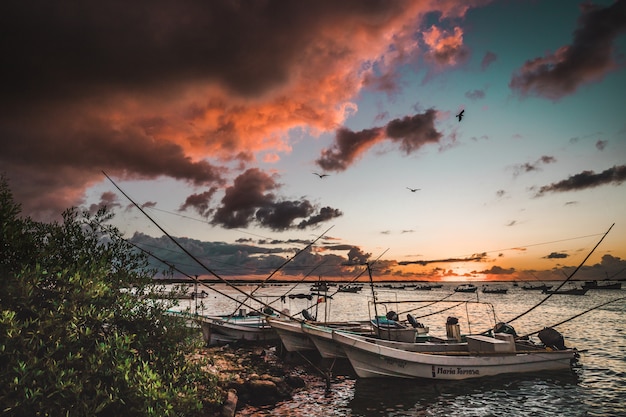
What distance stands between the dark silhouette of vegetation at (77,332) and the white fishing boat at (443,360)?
13026mm

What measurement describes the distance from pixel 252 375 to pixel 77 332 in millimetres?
13180

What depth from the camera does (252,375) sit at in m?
18.5

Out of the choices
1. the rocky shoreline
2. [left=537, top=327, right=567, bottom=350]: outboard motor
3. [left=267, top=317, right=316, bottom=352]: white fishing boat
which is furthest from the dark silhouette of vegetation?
[left=537, top=327, right=567, bottom=350]: outboard motor

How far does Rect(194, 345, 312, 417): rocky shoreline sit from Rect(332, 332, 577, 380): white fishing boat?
12.8ft

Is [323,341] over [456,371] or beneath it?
over

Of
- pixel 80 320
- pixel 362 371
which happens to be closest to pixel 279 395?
pixel 362 371

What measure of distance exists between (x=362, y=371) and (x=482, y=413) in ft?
22.8

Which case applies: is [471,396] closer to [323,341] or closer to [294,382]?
[323,341]

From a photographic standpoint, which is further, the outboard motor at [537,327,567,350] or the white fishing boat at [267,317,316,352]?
the white fishing boat at [267,317,316,352]

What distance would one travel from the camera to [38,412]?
255 inches

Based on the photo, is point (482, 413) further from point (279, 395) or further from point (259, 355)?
point (259, 355)

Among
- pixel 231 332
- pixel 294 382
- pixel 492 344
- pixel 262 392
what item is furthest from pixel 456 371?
pixel 231 332

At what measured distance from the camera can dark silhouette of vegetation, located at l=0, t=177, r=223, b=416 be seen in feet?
21.4

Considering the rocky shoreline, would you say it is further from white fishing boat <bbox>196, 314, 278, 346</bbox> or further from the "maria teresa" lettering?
the "maria teresa" lettering
